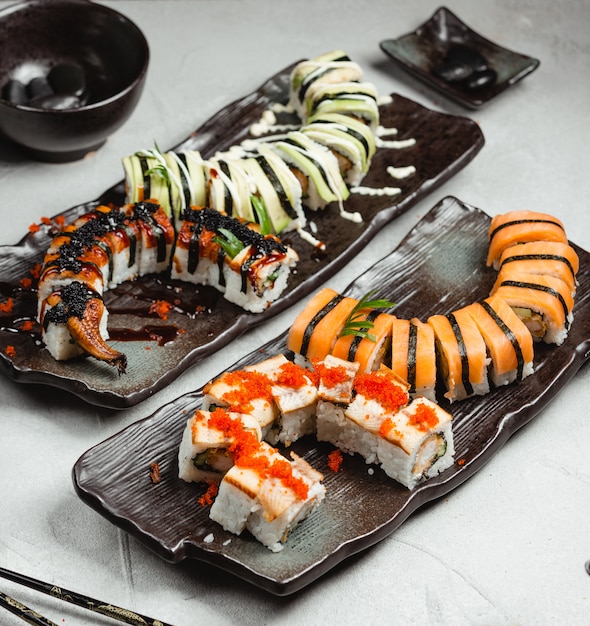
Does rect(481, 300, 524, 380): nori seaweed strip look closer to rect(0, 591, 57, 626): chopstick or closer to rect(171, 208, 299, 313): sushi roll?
rect(171, 208, 299, 313): sushi roll

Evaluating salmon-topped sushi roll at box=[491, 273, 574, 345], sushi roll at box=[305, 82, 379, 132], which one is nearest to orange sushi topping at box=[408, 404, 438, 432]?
salmon-topped sushi roll at box=[491, 273, 574, 345]

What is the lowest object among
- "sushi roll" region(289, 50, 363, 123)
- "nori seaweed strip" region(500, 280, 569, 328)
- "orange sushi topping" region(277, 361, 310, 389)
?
"orange sushi topping" region(277, 361, 310, 389)

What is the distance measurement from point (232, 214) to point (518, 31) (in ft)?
10.6

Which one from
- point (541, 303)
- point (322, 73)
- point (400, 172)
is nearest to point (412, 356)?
point (541, 303)

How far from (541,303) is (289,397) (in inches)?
56.2

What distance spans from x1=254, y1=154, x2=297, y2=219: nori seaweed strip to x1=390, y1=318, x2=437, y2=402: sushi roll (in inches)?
50.1

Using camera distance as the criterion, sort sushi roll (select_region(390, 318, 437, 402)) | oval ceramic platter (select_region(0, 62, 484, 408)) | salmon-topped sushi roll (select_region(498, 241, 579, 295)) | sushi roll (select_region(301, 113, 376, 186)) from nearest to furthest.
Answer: sushi roll (select_region(390, 318, 437, 402)), oval ceramic platter (select_region(0, 62, 484, 408)), salmon-topped sushi roll (select_region(498, 241, 579, 295)), sushi roll (select_region(301, 113, 376, 186))

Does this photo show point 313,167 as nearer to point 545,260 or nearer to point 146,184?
point 146,184

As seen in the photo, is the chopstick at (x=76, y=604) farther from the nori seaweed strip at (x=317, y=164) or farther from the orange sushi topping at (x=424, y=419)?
the nori seaweed strip at (x=317, y=164)

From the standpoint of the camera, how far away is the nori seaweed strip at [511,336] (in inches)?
198

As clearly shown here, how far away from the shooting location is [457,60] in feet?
23.4

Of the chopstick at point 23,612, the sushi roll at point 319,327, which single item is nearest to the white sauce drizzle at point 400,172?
the sushi roll at point 319,327

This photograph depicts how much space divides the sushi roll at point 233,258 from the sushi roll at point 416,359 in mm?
817

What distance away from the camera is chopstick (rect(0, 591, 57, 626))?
423 cm
